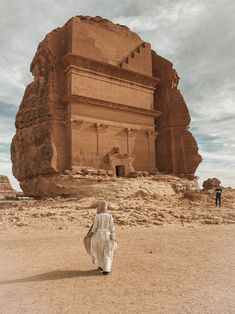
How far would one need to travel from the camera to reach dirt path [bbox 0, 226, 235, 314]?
4352mm

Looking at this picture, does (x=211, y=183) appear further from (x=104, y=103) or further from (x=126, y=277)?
(x=126, y=277)

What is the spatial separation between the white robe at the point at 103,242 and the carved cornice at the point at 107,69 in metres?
19.6

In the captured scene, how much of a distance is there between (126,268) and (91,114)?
1896 centimetres

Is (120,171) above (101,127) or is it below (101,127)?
below

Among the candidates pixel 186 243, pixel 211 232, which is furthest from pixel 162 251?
pixel 211 232

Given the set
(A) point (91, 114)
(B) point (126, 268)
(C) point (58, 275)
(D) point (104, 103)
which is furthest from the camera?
(D) point (104, 103)

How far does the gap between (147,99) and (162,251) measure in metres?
21.8

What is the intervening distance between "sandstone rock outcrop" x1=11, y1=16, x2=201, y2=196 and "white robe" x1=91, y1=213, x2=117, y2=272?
51.7 ft

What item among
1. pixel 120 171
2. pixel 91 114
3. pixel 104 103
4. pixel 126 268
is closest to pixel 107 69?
pixel 104 103

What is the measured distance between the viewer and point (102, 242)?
20.9 ft

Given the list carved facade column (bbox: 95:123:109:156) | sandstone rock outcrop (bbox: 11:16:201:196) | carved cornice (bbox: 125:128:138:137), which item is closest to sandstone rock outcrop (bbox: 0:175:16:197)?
sandstone rock outcrop (bbox: 11:16:201:196)

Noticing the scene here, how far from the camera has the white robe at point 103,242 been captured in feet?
20.2

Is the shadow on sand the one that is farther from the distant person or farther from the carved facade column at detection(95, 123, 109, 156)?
the carved facade column at detection(95, 123, 109, 156)

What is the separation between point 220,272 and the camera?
581 cm
